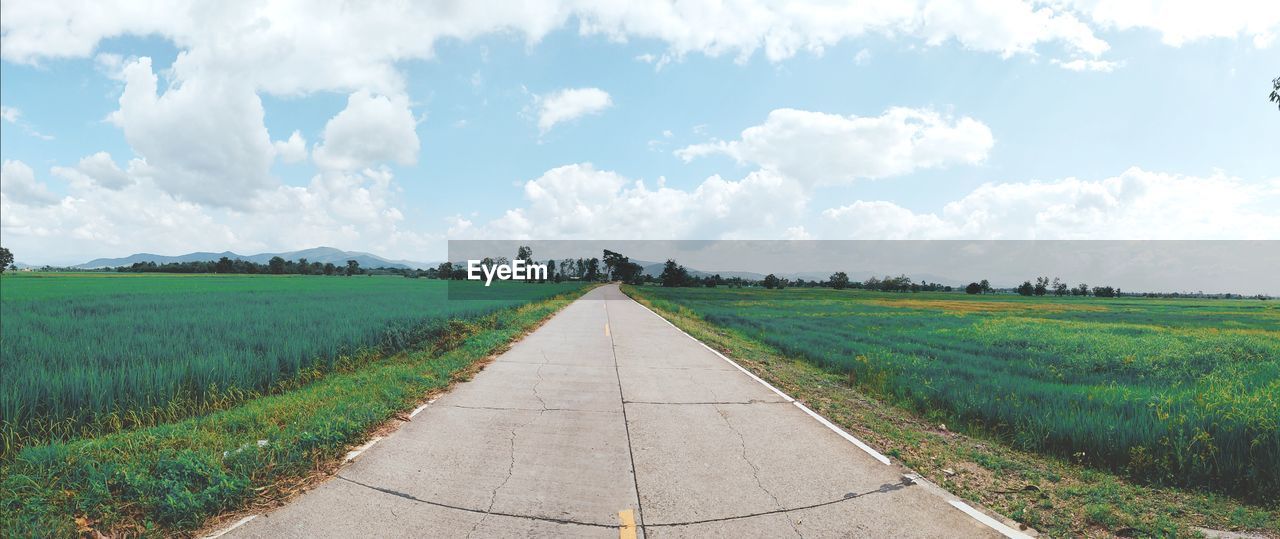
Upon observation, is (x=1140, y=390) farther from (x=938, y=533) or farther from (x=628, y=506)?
(x=628, y=506)

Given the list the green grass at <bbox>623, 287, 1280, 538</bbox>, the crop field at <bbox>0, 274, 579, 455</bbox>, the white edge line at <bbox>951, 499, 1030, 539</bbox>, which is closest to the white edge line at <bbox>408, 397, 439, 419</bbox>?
the crop field at <bbox>0, 274, 579, 455</bbox>

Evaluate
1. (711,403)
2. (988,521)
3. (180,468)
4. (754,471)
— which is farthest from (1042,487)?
(180,468)

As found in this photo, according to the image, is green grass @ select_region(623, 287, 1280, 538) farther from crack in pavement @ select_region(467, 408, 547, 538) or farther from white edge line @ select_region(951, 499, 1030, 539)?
crack in pavement @ select_region(467, 408, 547, 538)

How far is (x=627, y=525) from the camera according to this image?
393 cm

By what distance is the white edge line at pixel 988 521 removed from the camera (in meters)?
4.08

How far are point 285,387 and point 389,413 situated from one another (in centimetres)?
353

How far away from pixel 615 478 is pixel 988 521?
3.28 m

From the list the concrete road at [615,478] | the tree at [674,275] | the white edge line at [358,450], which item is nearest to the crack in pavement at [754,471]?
the concrete road at [615,478]

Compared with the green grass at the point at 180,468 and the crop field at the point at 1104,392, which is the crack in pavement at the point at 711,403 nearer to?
the crop field at the point at 1104,392

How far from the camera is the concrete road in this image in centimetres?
396

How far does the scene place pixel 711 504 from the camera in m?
4.35

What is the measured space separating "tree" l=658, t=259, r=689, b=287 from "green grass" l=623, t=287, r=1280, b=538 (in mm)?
124308

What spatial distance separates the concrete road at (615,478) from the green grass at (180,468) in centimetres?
45

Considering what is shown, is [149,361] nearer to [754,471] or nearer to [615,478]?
[615,478]
